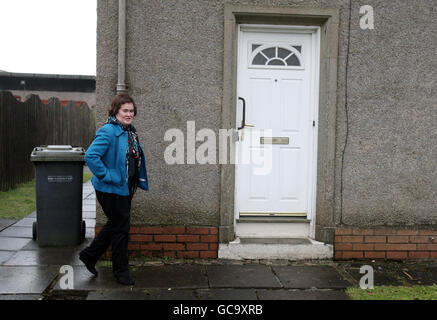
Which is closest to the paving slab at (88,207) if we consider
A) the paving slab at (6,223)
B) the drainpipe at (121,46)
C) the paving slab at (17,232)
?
the paving slab at (6,223)

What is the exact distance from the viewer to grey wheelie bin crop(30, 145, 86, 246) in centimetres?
561

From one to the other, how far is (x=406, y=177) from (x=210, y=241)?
97.7 inches

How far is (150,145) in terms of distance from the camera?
17.1 ft

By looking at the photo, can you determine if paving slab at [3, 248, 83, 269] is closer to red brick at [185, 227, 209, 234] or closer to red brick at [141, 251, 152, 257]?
red brick at [141, 251, 152, 257]

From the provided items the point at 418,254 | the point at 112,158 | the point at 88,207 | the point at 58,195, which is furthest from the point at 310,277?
the point at 88,207

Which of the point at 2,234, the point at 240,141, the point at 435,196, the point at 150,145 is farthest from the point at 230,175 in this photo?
the point at 2,234

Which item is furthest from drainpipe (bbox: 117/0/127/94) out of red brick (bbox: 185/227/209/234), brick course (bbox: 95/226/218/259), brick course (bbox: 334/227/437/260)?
brick course (bbox: 334/227/437/260)

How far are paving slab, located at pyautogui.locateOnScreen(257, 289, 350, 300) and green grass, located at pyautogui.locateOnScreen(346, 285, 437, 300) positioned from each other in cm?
12

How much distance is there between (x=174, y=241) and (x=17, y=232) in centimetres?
262

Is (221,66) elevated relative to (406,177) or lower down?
elevated

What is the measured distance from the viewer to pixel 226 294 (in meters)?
4.31

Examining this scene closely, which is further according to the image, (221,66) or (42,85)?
(42,85)

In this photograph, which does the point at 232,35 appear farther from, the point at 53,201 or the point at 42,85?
the point at 42,85

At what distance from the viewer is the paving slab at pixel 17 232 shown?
6.25 meters
